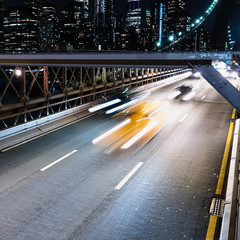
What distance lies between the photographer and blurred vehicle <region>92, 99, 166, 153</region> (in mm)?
15172

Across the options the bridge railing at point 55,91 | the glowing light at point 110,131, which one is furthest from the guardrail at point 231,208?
the bridge railing at point 55,91

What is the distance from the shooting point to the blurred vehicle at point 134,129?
1517 cm

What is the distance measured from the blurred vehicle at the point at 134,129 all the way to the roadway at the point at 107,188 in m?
0.60

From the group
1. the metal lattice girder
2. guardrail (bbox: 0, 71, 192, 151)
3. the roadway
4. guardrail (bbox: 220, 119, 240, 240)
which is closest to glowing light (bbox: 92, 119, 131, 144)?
the roadway

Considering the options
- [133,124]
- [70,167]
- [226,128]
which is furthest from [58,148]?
[226,128]

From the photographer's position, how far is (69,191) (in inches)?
386

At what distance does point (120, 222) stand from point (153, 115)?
1520 centimetres

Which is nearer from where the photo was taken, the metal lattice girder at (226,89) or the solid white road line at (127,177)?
the metal lattice girder at (226,89)

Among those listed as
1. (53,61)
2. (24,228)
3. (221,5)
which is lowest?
(24,228)

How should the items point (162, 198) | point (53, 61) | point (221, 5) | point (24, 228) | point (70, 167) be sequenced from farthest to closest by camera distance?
point (221, 5)
point (53, 61)
point (70, 167)
point (162, 198)
point (24, 228)

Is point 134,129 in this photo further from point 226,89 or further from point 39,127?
point 226,89

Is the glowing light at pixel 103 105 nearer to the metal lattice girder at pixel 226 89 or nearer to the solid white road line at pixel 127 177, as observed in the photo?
the solid white road line at pixel 127 177

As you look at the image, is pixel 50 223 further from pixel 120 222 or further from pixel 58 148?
pixel 58 148

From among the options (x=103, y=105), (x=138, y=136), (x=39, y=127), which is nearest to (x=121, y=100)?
(x=103, y=105)
